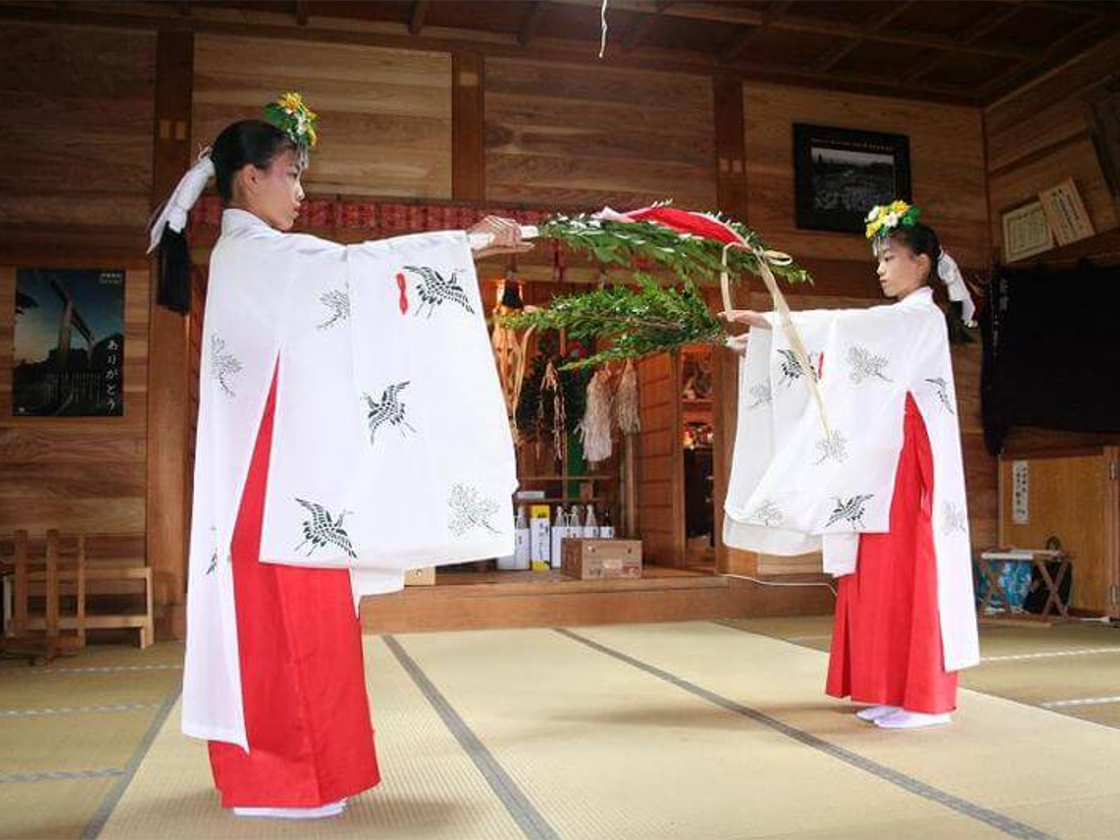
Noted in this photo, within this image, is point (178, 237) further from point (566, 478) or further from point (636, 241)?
point (566, 478)

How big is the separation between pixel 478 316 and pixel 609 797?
1.15m

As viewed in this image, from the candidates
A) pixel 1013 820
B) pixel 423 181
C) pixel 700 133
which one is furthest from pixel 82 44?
pixel 1013 820

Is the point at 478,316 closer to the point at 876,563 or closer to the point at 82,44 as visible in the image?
the point at 876,563

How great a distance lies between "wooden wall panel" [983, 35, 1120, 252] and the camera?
19.2 ft

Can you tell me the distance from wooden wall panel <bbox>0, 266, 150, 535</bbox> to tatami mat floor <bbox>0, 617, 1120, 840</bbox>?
100 cm

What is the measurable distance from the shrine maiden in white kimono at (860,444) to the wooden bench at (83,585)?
10.6 feet

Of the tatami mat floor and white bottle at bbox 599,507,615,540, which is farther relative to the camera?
white bottle at bbox 599,507,615,540

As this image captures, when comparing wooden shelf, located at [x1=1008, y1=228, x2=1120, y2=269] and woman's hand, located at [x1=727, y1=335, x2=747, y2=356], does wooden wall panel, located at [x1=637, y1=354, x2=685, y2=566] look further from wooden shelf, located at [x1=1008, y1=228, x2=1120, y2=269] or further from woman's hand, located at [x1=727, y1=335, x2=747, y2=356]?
woman's hand, located at [x1=727, y1=335, x2=747, y2=356]

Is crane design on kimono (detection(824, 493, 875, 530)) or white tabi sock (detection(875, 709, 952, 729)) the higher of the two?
crane design on kimono (detection(824, 493, 875, 530))

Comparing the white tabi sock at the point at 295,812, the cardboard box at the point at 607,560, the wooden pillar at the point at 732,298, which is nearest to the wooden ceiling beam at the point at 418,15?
the wooden pillar at the point at 732,298

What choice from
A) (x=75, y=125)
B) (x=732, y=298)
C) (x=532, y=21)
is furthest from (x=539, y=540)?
(x=75, y=125)

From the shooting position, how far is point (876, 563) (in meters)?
3.11

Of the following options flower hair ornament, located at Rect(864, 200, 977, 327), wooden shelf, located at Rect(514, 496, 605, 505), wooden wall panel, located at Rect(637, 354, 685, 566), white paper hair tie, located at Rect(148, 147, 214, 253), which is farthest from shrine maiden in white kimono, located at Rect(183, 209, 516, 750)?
wooden shelf, located at Rect(514, 496, 605, 505)

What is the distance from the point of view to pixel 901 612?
10.1ft
